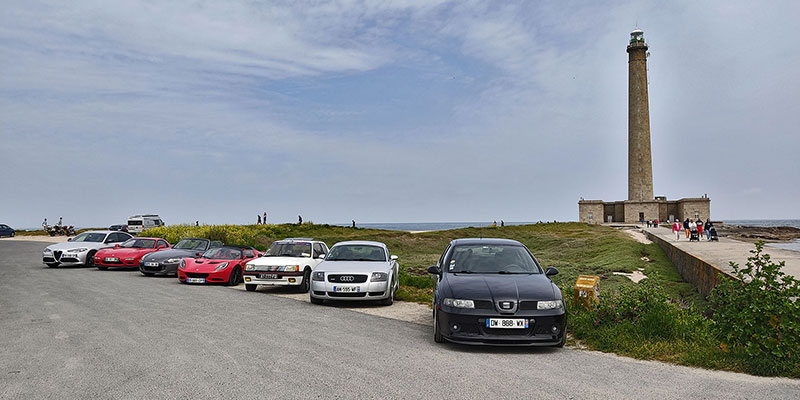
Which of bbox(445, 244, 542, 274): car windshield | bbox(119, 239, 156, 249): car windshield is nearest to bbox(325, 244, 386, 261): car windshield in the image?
bbox(445, 244, 542, 274): car windshield

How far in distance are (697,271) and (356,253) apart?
1036 centimetres

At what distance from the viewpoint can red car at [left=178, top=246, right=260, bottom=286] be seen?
17188mm

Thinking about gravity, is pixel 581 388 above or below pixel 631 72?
below

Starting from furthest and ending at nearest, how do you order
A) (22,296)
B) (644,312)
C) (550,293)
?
(22,296) < (644,312) < (550,293)

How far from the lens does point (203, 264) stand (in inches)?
688

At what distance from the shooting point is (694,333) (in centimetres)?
841

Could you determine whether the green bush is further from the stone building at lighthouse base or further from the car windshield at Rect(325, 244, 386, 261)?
the stone building at lighthouse base

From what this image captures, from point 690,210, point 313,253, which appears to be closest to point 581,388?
point 313,253

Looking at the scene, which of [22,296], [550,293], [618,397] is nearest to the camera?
[618,397]

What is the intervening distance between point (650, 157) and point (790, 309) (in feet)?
232

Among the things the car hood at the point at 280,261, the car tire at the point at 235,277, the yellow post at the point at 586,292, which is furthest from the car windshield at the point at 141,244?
the yellow post at the point at 586,292

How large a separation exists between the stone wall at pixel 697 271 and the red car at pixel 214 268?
41.7 ft

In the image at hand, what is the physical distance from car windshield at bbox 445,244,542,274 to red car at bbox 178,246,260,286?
9.42 m

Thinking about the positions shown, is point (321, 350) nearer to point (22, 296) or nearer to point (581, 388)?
point (581, 388)
